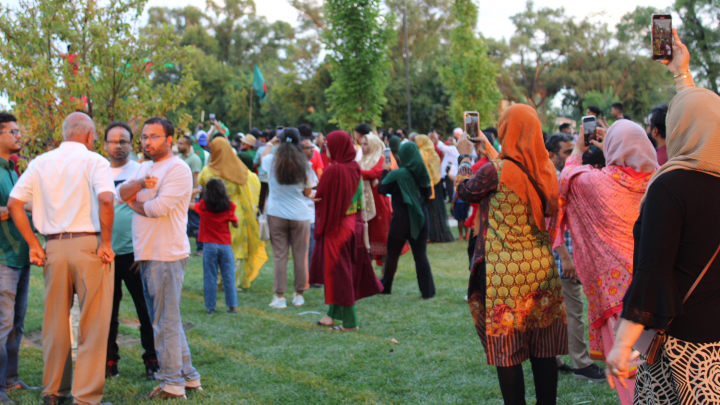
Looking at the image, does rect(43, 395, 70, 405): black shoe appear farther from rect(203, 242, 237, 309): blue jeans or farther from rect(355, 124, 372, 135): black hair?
rect(355, 124, 372, 135): black hair

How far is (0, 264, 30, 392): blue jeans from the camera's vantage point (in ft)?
16.4

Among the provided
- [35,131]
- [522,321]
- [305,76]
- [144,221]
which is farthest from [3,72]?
[305,76]

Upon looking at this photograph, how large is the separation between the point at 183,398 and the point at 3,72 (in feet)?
12.1

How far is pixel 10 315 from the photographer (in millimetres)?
5035

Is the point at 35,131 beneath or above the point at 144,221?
above

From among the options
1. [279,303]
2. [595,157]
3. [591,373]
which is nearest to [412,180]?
[279,303]

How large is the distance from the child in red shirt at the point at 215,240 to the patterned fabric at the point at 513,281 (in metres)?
4.82

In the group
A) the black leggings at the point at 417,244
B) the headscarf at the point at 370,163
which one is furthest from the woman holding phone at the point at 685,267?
the headscarf at the point at 370,163

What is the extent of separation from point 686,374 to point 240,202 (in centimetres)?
742

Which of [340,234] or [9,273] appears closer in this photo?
[9,273]

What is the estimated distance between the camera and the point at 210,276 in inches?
320

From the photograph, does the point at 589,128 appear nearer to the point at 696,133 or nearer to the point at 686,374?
the point at 696,133

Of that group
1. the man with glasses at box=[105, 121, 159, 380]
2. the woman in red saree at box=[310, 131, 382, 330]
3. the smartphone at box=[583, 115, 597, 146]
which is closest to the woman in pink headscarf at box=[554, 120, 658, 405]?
the smartphone at box=[583, 115, 597, 146]

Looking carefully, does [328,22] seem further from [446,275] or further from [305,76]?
[305,76]
